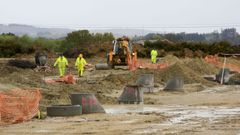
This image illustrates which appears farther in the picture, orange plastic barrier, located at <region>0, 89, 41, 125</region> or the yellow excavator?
the yellow excavator

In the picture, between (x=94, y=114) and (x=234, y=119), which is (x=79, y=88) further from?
(x=234, y=119)

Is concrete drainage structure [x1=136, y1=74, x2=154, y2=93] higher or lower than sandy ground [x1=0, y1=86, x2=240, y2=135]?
lower

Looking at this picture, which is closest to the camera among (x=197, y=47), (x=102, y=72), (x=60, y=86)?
(x=60, y=86)

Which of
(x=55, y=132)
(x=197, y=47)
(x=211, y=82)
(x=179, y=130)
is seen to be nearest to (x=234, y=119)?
(x=179, y=130)

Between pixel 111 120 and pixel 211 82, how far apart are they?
21053 millimetres

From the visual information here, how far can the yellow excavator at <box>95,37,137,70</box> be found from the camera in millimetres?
41031

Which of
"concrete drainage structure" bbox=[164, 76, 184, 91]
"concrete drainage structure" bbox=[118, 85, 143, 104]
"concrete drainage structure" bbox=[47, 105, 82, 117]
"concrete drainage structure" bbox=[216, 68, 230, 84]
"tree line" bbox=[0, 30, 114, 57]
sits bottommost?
"tree line" bbox=[0, 30, 114, 57]

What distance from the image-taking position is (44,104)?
19312 millimetres

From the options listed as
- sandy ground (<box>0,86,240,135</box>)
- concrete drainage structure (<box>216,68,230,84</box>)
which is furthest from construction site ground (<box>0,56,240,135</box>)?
concrete drainage structure (<box>216,68,230,84</box>)

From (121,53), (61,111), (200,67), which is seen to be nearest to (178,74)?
(121,53)

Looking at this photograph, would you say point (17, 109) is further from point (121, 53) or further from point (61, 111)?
point (121, 53)

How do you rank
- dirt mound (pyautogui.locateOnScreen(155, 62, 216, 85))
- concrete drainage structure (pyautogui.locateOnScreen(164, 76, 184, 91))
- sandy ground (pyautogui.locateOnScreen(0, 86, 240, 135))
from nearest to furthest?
1. sandy ground (pyautogui.locateOnScreen(0, 86, 240, 135))
2. concrete drainage structure (pyautogui.locateOnScreen(164, 76, 184, 91))
3. dirt mound (pyautogui.locateOnScreen(155, 62, 216, 85))

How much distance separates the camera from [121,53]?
136 feet

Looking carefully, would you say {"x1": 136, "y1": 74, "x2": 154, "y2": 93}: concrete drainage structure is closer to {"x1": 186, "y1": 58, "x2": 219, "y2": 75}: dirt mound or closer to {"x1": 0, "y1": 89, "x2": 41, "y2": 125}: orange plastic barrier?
{"x1": 0, "y1": 89, "x2": 41, "y2": 125}: orange plastic barrier
